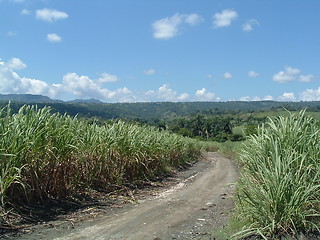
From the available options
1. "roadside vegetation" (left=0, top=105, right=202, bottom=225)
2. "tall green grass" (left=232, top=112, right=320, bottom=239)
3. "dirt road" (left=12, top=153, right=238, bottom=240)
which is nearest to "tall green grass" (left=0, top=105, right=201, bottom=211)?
"roadside vegetation" (left=0, top=105, right=202, bottom=225)

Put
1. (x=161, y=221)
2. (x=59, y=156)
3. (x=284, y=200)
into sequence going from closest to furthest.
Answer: (x=284, y=200)
(x=161, y=221)
(x=59, y=156)

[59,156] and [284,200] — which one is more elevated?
[59,156]

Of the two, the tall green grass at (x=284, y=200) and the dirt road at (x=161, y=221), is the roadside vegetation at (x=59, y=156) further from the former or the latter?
the tall green grass at (x=284, y=200)

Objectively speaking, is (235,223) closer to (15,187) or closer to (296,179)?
(296,179)

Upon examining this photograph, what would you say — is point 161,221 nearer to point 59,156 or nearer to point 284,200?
point 284,200

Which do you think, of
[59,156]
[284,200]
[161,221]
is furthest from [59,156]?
[284,200]

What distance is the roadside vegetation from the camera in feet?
17.4

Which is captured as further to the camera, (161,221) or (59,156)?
(59,156)

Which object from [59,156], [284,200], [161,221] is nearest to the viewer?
[284,200]

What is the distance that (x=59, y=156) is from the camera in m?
6.37

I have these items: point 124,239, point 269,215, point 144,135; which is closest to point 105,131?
point 144,135

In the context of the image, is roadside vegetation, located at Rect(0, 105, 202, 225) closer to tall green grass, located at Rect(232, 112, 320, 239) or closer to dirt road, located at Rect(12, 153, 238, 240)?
dirt road, located at Rect(12, 153, 238, 240)

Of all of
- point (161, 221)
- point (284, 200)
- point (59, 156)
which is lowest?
point (161, 221)

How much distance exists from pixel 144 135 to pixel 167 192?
283 cm
